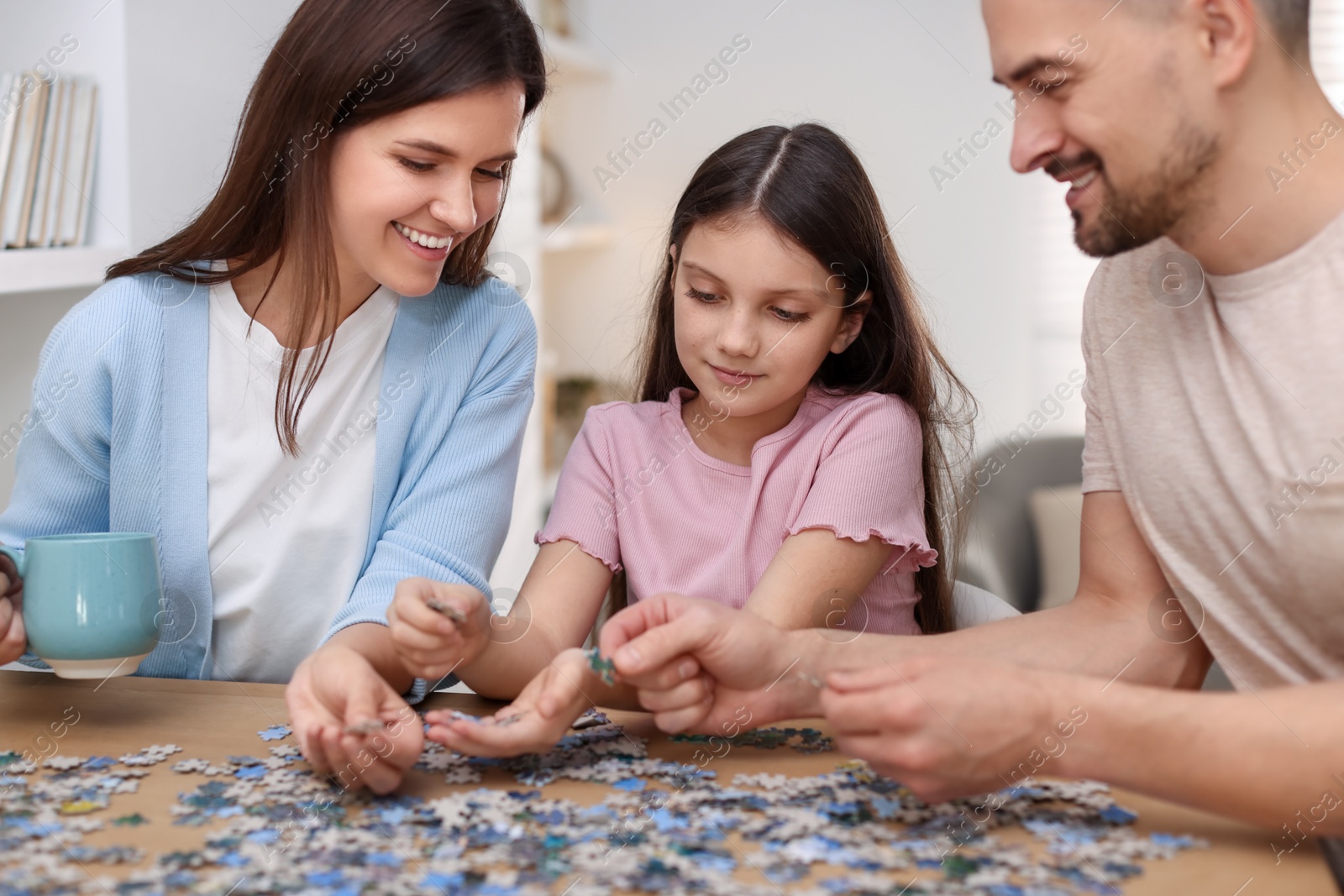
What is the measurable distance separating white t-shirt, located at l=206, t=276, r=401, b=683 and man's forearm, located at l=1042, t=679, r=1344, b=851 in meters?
1.12

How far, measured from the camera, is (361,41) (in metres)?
1.62

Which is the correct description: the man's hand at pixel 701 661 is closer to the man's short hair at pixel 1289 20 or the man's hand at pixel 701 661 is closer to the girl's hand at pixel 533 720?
the girl's hand at pixel 533 720

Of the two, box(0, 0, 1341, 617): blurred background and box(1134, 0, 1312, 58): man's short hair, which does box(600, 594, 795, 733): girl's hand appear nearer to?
box(1134, 0, 1312, 58): man's short hair

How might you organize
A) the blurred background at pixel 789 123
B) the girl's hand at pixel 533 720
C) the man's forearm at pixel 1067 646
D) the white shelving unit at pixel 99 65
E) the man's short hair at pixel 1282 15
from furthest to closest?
the blurred background at pixel 789 123 → the white shelving unit at pixel 99 65 → the man's forearm at pixel 1067 646 → the man's short hair at pixel 1282 15 → the girl's hand at pixel 533 720

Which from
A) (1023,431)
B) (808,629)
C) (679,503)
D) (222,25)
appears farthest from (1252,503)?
(1023,431)

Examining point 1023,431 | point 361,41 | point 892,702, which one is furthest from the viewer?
point 1023,431

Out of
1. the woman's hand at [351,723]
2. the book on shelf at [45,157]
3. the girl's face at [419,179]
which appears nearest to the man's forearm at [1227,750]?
the woman's hand at [351,723]

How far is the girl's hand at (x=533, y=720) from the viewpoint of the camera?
1220mm

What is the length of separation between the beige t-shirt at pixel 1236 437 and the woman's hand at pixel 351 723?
40.1 inches

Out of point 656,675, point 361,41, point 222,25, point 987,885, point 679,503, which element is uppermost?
point 222,25

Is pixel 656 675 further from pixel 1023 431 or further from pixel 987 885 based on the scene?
pixel 1023 431

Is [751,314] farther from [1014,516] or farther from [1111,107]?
[1014,516]

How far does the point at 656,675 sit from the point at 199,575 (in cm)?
82

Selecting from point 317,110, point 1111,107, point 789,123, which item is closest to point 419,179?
point 317,110
